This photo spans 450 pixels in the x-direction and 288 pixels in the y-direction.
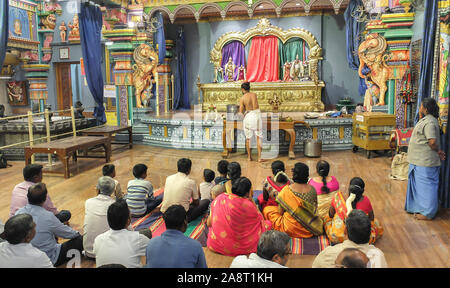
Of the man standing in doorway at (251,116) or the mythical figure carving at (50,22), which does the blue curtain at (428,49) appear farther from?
the mythical figure carving at (50,22)

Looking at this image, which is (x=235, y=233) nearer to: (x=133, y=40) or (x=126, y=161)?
(x=126, y=161)

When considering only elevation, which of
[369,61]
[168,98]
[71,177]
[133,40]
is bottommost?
[71,177]

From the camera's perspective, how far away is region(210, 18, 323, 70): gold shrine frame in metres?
13.3

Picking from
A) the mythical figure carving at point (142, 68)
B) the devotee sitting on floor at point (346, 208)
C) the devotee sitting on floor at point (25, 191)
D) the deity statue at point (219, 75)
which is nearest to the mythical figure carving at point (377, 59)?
the mythical figure carving at point (142, 68)

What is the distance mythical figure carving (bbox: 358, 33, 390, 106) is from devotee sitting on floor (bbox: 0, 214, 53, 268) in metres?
8.35

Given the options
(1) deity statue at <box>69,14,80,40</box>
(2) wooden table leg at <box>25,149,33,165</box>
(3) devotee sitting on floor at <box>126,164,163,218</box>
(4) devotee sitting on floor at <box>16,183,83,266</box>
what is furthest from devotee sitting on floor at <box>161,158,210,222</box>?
(1) deity statue at <box>69,14,80,40</box>

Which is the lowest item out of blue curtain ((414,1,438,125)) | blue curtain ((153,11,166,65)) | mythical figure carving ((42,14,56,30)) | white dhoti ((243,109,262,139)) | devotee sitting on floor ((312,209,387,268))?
devotee sitting on floor ((312,209,387,268))

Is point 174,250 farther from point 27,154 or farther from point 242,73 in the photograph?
point 242,73

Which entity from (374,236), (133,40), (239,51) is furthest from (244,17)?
(374,236)

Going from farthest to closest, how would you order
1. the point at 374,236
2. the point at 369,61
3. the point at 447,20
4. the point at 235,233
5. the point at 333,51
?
1. the point at 333,51
2. the point at 369,61
3. the point at 447,20
4. the point at 374,236
5. the point at 235,233

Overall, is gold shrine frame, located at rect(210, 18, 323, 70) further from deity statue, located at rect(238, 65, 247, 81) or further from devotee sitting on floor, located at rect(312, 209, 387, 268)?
devotee sitting on floor, located at rect(312, 209, 387, 268)

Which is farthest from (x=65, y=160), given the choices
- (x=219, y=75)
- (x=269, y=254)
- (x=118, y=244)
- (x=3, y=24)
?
(x=219, y=75)

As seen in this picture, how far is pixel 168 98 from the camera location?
13414 millimetres

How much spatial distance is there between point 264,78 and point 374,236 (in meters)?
10.5
